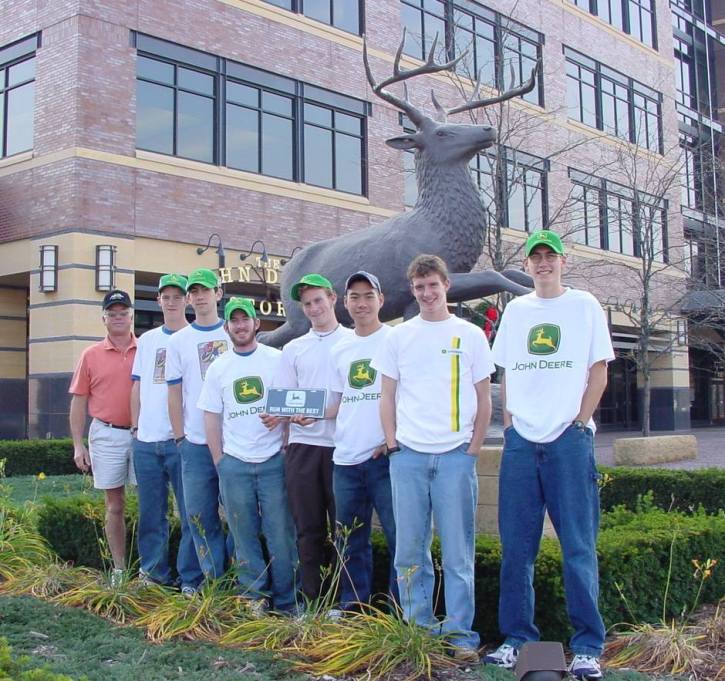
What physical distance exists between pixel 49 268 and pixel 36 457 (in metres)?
3.59

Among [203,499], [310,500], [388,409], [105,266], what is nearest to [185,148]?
[105,266]

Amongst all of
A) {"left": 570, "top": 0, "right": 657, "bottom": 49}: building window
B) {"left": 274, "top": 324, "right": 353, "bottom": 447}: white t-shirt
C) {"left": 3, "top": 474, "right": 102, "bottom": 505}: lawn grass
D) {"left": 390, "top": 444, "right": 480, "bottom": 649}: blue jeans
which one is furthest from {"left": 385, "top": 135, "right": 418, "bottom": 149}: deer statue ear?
{"left": 570, "top": 0, "right": 657, "bottom": 49}: building window

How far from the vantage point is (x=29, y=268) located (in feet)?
54.9

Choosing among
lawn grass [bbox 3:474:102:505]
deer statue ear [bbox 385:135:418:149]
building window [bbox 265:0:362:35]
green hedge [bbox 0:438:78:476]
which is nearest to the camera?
deer statue ear [bbox 385:135:418:149]

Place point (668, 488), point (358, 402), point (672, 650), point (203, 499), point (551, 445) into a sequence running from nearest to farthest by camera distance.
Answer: point (551, 445) → point (672, 650) → point (358, 402) → point (203, 499) → point (668, 488)

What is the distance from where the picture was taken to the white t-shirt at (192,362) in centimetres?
559

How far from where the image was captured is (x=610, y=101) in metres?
29.0

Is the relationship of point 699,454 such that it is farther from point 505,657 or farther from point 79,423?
point 505,657

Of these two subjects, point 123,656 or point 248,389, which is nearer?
point 123,656

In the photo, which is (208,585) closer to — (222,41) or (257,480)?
(257,480)

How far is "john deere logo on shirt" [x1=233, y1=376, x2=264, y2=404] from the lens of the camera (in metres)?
5.27

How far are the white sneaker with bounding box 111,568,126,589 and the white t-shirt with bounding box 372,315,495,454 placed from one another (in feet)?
7.73

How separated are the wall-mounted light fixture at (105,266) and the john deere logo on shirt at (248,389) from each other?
11371 mm

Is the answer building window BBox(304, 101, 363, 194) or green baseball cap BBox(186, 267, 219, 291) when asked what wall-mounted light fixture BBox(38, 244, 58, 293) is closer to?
building window BBox(304, 101, 363, 194)
